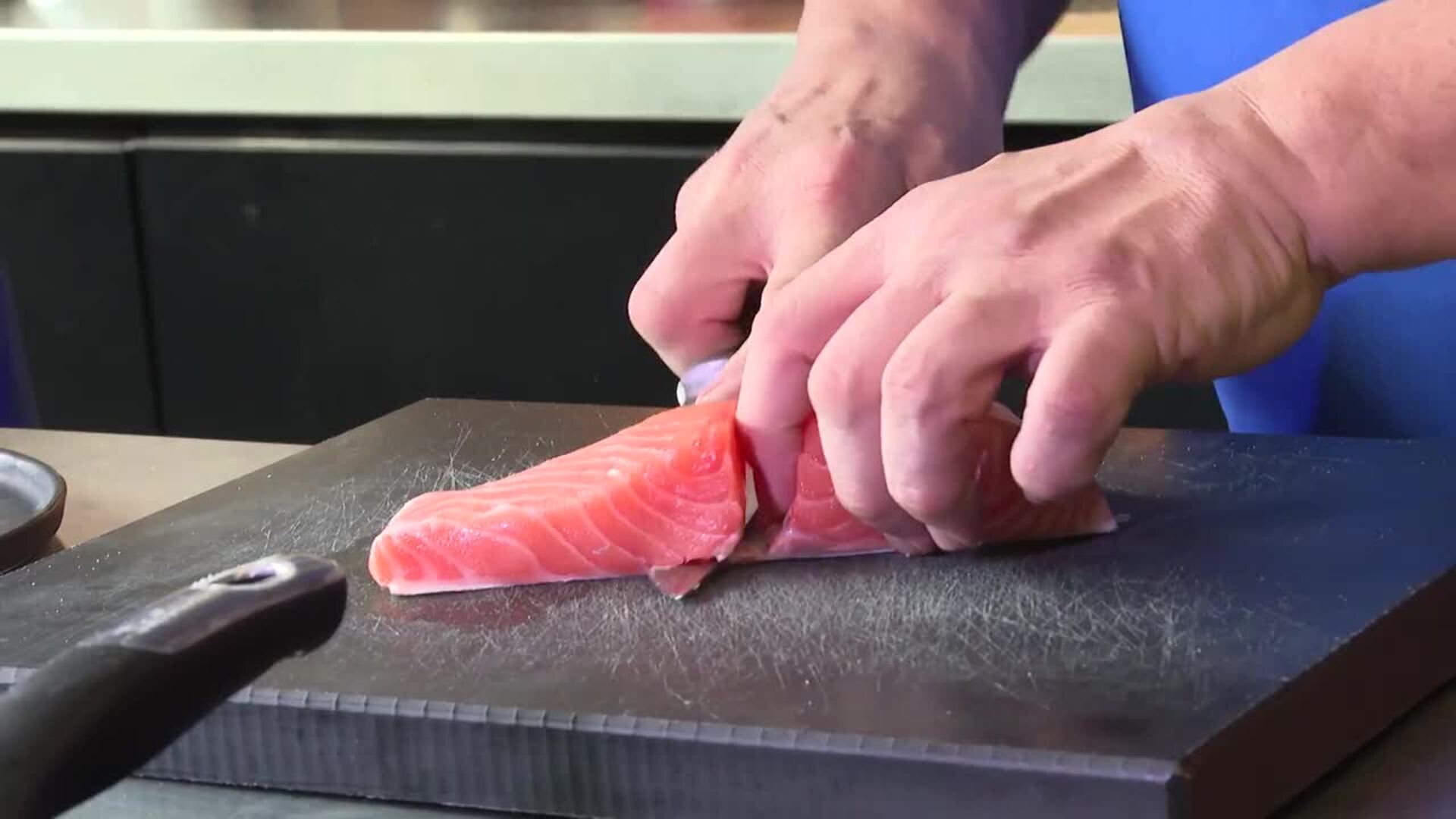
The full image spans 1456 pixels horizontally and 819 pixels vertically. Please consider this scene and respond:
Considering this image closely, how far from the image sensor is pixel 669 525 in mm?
993

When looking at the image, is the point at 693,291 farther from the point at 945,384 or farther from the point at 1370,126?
the point at 1370,126

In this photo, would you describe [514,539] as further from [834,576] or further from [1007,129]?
[1007,129]

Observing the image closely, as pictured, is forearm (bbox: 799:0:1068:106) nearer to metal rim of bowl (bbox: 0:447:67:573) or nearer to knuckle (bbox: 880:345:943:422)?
knuckle (bbox: 880:345:943:422)

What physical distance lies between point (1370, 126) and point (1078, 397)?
208 millimetres

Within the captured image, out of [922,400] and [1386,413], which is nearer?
[922,400]

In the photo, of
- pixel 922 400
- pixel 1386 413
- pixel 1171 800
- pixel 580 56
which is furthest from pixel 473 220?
pixel 1171 800

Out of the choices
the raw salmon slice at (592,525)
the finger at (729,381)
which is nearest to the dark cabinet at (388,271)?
the finger at (729,381)

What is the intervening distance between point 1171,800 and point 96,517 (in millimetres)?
789

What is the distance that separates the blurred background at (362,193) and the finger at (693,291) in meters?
0.98

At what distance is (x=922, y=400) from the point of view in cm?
87

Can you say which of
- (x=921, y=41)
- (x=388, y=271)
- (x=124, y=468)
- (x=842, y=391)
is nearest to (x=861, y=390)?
(x=842, y=391)

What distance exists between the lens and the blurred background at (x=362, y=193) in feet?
7.18

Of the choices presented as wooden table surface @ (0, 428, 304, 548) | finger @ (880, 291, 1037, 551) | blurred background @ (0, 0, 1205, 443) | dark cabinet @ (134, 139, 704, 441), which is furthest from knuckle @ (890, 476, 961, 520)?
dark cabinet @ (134, 139, 704, 441)

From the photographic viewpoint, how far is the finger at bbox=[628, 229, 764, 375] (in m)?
1.17
